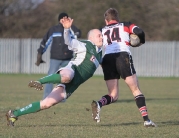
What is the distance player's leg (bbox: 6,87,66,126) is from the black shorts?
1053 millimetres

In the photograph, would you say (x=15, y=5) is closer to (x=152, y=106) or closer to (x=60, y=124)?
(x=152, y=106)

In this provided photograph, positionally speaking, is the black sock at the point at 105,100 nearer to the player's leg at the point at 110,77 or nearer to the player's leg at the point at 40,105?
the player's leg at the point at 110,77

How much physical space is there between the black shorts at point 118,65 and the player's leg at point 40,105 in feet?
3.46

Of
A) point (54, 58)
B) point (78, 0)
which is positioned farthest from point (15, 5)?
point (54, 58)

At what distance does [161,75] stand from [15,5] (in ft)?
40.3

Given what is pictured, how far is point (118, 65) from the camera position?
8289mm

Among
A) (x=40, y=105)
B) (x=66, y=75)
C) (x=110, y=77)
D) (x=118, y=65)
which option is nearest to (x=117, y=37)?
(x=118, y=65)

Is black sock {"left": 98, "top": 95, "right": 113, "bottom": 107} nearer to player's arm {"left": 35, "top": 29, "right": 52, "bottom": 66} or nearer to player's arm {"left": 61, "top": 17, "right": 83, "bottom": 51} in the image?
player's arm {"left": 61, "top": 17, "right": 83, "bottom": 51}

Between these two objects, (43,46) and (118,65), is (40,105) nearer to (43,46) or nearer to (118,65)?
(118,65)

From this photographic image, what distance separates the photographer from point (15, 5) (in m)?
36.0

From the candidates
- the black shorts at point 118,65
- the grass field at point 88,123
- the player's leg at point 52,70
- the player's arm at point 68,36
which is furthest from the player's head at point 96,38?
the player's leg at point 52,70

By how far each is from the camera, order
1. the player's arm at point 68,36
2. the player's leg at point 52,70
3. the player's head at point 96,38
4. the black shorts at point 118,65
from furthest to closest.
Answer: the player's leg at point 52,70
the black shorts at point 118,65
the player's head at point 96,38
the player's arm at point 68,36

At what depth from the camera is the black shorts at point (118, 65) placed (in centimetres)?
825

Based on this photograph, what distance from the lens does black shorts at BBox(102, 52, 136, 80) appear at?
27.1 ft
